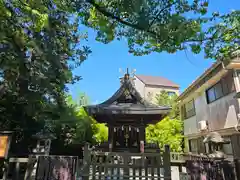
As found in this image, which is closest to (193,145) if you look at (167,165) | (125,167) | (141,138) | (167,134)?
(167,134)

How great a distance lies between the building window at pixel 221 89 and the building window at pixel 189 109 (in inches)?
112

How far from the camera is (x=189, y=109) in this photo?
1554cm

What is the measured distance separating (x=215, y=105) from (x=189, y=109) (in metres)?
4.69

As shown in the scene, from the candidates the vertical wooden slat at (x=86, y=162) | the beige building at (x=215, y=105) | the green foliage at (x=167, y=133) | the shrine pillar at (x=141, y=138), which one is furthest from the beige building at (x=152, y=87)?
the vertical wooden slat at (x=86, y=162)

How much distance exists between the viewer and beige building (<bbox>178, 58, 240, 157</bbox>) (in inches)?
347

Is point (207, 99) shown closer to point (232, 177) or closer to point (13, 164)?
point (232, 177)

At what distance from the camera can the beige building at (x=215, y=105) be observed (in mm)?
8812

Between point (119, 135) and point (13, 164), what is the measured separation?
5289 mm

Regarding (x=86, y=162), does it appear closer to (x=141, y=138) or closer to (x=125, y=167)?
(x=125, y=167)

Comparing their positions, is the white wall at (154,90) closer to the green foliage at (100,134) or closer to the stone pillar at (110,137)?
the green foliage at (100,134)

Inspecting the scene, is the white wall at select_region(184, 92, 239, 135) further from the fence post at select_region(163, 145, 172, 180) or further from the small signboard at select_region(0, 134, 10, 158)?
the small signboard at select_region(0, 134, 10, 158)

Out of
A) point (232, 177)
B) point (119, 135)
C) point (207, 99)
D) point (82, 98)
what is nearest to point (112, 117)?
Answer: point (119, 135)

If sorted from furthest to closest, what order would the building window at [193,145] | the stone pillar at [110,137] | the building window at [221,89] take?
1. the building window at [193,145]
2. the building window at [221,89]
3. the stone pillar at [110,137]

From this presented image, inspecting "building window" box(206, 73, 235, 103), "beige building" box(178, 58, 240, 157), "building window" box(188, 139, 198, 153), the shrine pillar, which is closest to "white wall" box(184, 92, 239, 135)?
"beige building" box(178, 58, 240, 157)
